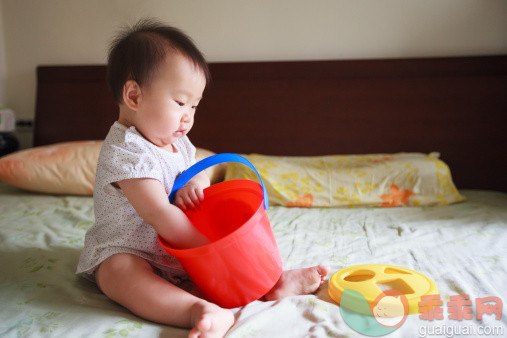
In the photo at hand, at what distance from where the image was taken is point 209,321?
75cm

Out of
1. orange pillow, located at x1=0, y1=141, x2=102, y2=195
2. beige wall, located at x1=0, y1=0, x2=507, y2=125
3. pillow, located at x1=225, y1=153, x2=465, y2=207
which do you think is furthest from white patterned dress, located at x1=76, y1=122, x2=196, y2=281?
beige wall, located at x1=0, y1=0, x2=507, y2=125

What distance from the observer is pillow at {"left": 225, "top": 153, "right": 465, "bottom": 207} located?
1.82m

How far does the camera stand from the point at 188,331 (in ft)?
2.66

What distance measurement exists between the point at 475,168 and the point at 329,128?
782 mm

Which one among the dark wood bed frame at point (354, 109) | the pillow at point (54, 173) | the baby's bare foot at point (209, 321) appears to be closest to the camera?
the baby's bare foot at point (209, 321)

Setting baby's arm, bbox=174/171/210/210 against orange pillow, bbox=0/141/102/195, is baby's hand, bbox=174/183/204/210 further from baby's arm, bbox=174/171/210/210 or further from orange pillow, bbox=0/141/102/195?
orange pillow, bbox=0/141/102/195

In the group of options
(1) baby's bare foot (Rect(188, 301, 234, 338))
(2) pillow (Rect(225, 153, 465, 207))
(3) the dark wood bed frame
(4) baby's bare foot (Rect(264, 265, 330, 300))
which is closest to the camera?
(1) baby's bare foot (Rect(188, 301, 234, 338))

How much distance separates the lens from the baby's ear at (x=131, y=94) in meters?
0.99

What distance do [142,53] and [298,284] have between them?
0.65 meters

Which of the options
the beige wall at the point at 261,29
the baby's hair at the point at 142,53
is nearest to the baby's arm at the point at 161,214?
the baby's hair at the point at 142,53

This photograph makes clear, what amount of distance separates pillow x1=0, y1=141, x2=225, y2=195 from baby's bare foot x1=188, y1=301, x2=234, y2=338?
115 centimetres

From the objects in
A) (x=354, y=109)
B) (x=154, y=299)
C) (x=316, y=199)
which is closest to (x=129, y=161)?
(x=154, y=299)

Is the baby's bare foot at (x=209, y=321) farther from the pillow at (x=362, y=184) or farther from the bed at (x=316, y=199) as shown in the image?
the pillow at (x=362, y=184)

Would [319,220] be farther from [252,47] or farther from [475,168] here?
[252,47]
